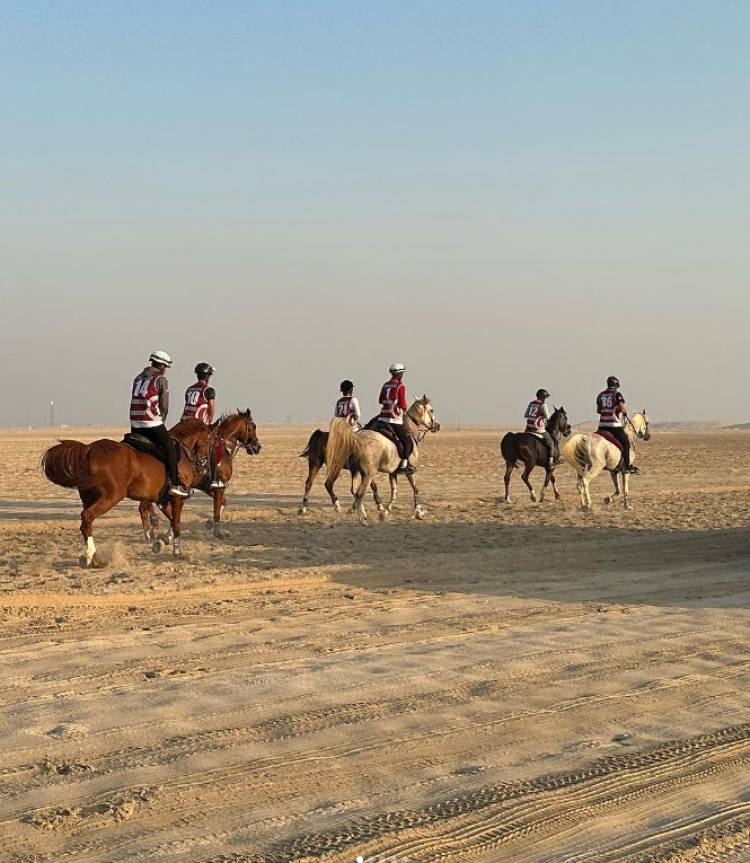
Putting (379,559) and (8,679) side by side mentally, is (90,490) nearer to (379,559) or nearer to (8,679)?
(379,559)

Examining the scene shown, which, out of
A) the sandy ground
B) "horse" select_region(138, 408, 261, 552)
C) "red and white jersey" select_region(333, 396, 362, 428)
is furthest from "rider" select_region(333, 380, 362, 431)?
the sandy ground

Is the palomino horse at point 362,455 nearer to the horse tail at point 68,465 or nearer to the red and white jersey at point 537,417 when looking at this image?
the red and white jersey at point 537,417

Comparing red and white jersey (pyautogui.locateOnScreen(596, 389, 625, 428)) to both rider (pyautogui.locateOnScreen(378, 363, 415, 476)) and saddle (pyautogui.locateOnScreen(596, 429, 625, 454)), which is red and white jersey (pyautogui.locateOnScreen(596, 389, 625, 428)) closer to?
saddle (pyautogui.locateOnScreen(596, 429, 625, 454))

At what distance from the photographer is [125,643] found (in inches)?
336

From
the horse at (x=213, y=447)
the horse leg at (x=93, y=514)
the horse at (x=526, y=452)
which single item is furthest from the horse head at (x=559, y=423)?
the horse leg at (x=93, y=514)

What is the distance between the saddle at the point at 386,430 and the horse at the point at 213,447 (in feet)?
10.4

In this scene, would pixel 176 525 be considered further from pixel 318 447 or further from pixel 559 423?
pixel 559 423

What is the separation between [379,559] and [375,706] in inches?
288

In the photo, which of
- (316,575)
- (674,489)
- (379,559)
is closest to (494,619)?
(316,575)

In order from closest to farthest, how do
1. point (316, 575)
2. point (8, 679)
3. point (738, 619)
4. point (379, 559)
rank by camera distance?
point (8, 679)
point (738, 619)
point (316, 575)
point (379, 559)

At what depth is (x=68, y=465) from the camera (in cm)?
1222

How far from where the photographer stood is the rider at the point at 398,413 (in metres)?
19.9

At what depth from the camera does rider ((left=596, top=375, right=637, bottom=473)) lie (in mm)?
22078

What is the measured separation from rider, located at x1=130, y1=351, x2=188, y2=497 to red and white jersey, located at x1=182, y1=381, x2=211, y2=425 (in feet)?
8.71
